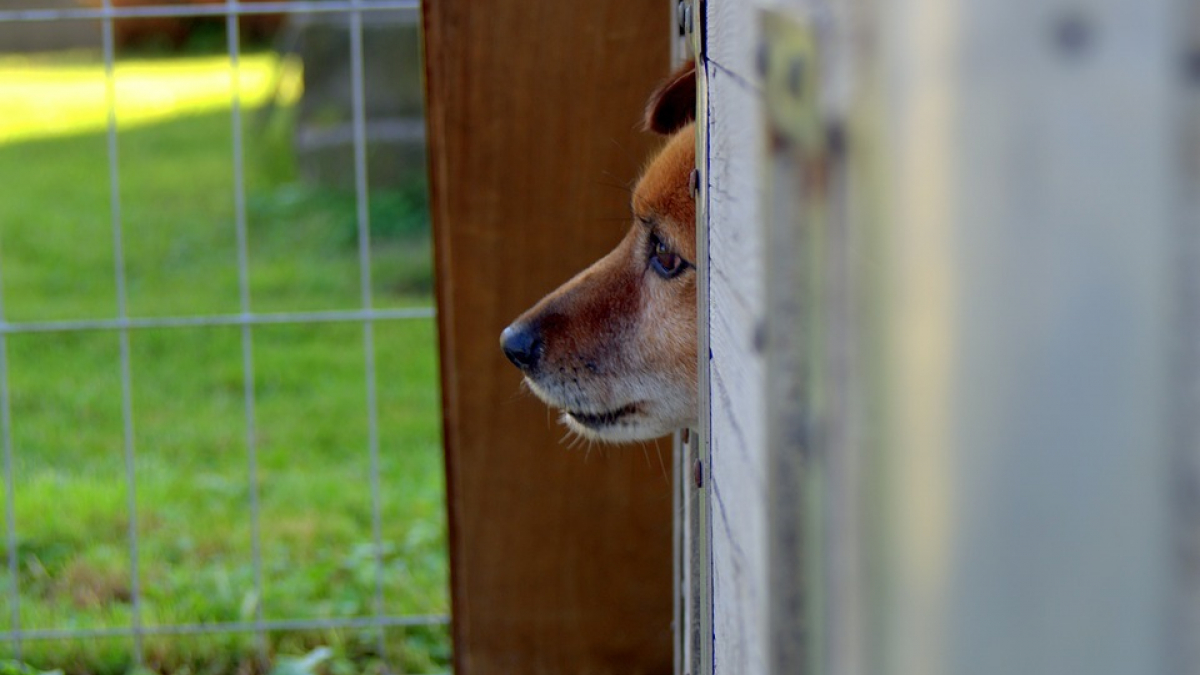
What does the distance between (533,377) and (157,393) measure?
2727 millimetres

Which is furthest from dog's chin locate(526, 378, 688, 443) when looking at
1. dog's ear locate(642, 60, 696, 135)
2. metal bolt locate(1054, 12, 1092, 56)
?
metal bolt locate(1054, 12, 1092, 56)

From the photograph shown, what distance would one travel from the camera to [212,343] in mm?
5004

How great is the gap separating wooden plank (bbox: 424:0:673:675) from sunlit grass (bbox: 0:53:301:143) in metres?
5.07

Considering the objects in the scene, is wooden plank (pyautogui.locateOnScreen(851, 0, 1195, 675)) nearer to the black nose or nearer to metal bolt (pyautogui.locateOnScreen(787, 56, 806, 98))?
metal bolt (pyautogui.locateOnScreen(787, 56, 806, 98))

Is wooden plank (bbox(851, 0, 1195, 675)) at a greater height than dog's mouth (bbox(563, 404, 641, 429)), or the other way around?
wooden plank (bbox(851, 0, 1195, 675))

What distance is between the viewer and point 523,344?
213cm

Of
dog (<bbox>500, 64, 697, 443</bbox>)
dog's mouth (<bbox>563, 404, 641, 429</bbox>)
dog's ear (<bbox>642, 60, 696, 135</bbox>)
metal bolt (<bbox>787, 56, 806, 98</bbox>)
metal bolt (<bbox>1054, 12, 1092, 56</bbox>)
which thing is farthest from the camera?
dog's mouth (<bbox>563, 404, 641, 429</bbox>)

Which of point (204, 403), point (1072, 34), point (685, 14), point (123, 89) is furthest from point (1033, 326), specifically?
point (123, 89)

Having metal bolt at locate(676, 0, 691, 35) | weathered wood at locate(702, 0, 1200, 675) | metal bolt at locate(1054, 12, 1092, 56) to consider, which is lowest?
weathered wood at locate(702, 0, 1200, 675)

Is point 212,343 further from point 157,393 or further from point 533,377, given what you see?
point 533,377

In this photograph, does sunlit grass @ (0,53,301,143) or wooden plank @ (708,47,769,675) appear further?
sunlit grass @ (0,53,301,143)

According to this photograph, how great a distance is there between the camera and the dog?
200cm

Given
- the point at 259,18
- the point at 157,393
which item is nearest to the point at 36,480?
the point at 157,393

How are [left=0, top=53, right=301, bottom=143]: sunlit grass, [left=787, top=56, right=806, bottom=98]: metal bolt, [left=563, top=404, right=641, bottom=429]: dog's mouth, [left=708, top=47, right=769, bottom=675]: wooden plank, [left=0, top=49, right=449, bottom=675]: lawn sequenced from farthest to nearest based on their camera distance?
[left=0, top=53, right=301, bottom=143]: sunlit grass → [left=0, top=49, right=449, bottom=675]: lawn → [left=563, top=404, right=641, bottom=429]: dog's mouth → [left=708, top=47, right=769, bottom=675]: wooden plank → [left=787, top=56, right=806, bottom=98]: metal bolt
